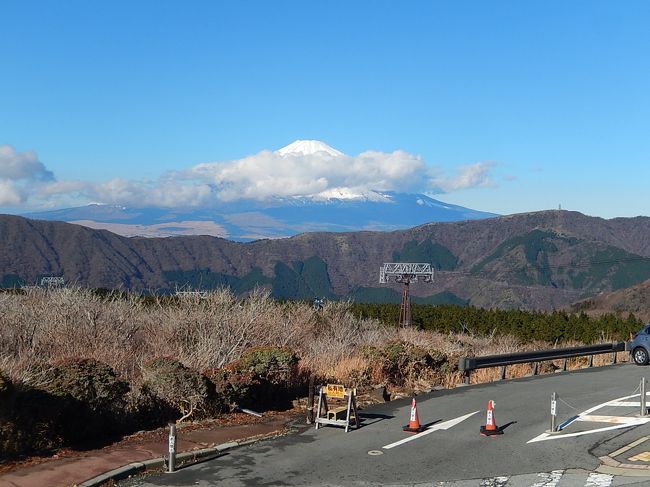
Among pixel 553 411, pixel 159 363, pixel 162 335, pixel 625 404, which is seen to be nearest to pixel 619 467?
pixel 553 411

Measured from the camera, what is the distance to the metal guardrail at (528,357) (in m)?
18.1

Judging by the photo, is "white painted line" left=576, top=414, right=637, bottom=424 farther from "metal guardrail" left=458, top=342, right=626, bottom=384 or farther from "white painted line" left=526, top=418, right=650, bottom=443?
"metal guardrail" left=458, top=342, right=626, bottom=384

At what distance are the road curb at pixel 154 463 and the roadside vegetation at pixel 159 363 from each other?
1479 millimetres

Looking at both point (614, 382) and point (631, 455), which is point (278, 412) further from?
point (614, 382)

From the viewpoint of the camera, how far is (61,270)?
14238cm

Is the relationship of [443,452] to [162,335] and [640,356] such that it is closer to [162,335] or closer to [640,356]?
[162,335]

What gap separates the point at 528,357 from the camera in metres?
20.2

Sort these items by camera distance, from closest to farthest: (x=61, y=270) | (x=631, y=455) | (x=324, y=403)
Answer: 1. (x=631, y=455)
2. (x=324, y=403)
3. (x=61, y=270)

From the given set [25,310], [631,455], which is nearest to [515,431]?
[631,455]

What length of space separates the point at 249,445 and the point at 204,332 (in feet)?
28.0

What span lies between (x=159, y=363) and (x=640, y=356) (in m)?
16.3

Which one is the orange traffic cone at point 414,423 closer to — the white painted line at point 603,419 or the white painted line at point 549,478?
the white painted line at point 549,478

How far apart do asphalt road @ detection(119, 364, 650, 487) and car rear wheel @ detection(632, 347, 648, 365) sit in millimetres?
8202

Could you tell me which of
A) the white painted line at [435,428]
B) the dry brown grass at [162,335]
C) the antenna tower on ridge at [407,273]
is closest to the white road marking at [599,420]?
the white painted line at [435,428]
